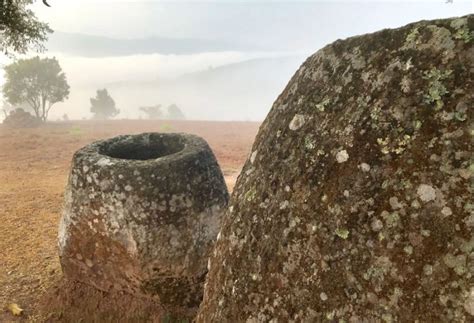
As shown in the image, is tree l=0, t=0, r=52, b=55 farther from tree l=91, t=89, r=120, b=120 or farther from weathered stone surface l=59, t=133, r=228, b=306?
tree l=91, t=89, r=120, b=120

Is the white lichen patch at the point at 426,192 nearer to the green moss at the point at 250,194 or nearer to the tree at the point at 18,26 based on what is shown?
the green moss at the point at 250,194

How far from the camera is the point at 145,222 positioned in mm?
7359

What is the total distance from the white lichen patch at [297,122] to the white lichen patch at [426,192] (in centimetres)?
97

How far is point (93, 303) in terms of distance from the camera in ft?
25.5

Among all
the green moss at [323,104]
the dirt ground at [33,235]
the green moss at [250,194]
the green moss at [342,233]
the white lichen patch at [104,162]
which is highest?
the green moss at [323,104]

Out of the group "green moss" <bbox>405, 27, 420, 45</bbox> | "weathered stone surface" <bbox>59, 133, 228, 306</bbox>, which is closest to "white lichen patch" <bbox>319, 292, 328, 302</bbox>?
"green moss" <bbox>405, 27, 420, 45</bbox>

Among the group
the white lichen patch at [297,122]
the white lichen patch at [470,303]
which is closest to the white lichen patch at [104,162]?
the white lichen patch at [297,122]

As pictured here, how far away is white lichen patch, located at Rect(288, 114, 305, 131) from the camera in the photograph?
3.15 meters

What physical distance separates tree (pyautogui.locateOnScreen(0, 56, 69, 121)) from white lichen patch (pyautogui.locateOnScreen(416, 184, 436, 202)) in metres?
68.8

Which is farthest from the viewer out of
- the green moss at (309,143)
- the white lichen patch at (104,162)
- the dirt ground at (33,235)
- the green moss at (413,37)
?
the dirt ground at (33,235)

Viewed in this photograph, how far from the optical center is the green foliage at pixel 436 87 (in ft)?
8.23

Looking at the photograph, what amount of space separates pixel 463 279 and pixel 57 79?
2881 inches

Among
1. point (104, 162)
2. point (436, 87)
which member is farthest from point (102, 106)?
point (436, 87)

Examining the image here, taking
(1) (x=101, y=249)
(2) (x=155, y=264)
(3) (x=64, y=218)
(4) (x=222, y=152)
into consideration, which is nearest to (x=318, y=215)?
(2) (x=155, y=264)
